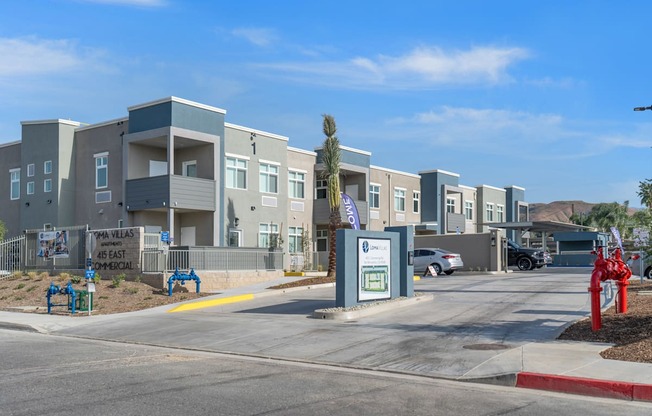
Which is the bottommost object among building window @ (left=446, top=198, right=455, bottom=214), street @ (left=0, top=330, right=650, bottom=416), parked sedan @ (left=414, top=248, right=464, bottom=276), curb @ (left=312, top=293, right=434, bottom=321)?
street @ (left=0, top=330, right=650, bottom=416)

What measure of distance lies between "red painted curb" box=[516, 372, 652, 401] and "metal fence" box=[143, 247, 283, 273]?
1871 cm

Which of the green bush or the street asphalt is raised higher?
the green bush

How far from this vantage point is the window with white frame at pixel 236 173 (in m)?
34.9

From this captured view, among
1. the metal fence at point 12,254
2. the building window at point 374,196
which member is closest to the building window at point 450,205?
the building window at point 374,196

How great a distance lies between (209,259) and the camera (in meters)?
27.9

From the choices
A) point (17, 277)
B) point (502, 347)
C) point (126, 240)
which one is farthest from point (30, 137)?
point (502, 347)

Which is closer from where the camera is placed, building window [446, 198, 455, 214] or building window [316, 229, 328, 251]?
building window [316, 229, 328, 251]

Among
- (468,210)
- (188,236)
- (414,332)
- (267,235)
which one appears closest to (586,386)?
(414,332)

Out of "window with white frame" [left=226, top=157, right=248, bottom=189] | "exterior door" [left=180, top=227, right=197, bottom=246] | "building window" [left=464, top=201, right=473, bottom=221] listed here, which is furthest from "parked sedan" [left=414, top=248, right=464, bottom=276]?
"building window" [left=464, top=201, right=473, bottom=221]

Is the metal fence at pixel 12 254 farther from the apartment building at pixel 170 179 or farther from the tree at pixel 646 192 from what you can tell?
the tree at pixel 646 192

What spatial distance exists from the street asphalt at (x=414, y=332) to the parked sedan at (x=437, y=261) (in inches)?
372

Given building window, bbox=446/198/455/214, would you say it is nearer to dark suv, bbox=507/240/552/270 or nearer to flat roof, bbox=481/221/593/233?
flat roof, bbox=481/221/593/233

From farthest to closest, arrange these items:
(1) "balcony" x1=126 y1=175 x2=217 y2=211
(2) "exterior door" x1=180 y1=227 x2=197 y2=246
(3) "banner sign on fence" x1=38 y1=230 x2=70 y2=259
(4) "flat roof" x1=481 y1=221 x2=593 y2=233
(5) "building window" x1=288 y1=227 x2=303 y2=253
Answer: (4) "flat roof" x1=481 y1=221 x2=593 y2=233 → (5) "building window" x1=288 y1=227 x2=303 y2=253 → (2) "exterior door" x1=180 y1=227 x2=197 y2=246 → (1) "balcony" x1=126 y1=175 x2=217 y2=211 → (3) "banner sign on fence" x1=38 y1=230 x2=70 y2=259

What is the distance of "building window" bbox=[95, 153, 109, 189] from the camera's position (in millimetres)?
34375
